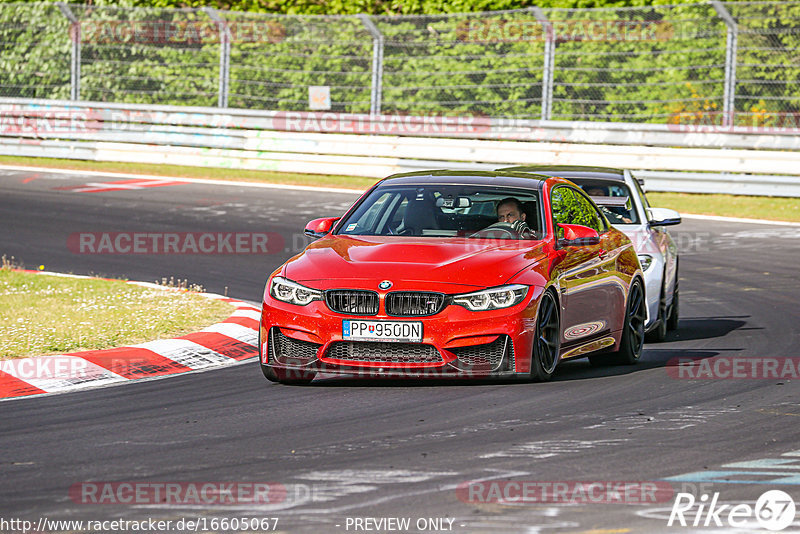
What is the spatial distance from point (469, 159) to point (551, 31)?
2589mm

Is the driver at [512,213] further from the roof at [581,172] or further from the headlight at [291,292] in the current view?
the roof at [581,172]

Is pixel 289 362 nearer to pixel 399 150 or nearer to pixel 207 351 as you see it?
pixel 207 351

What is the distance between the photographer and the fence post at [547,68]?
2431 cm

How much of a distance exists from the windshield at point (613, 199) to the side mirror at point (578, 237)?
312 cm

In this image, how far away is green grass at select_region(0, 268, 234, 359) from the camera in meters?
10.2

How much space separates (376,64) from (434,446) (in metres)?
19.3

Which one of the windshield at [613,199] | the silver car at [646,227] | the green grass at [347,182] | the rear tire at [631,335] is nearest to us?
the rear tire at [631,335]

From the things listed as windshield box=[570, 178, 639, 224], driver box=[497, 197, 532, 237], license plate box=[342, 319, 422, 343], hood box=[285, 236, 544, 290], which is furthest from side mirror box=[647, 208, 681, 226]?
license plate box=[342, 319, 422, 343]

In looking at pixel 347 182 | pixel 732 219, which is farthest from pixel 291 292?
pixel 347 182

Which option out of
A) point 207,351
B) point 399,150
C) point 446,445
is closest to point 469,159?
point 399,150

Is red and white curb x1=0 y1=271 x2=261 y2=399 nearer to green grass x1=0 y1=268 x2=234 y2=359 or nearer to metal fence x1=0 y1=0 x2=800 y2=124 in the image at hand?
green grass x1=0 y1=268 x2=234 y2=359

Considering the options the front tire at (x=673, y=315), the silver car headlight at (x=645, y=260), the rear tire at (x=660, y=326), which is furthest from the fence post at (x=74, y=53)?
the rear tire at (x=660, y=326)

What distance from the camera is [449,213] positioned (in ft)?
32.3

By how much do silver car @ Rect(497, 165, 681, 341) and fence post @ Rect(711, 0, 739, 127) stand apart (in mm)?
10199
